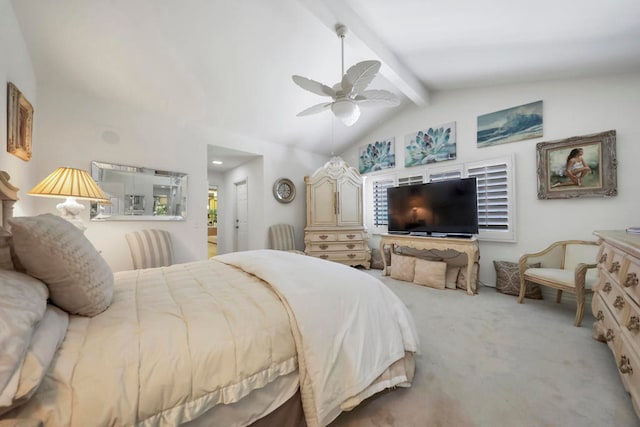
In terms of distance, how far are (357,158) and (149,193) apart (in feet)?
12.3

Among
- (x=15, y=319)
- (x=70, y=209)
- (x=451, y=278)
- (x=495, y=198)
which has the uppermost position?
(x=495, y=198)

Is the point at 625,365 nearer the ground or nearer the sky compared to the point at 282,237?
nearer the ground

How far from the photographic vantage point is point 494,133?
339 cm

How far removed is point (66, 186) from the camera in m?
2.03

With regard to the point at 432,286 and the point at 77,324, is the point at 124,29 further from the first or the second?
the point at 432,286

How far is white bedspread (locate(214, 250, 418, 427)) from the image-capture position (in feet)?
3.42

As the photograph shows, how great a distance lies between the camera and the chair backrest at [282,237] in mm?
4352

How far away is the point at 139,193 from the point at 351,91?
9.18ft

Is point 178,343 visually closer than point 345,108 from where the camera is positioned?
Yes

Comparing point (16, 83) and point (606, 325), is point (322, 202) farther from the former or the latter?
point (16, 83)

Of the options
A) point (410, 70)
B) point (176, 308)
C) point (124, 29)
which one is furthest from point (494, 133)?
point (124, 29)

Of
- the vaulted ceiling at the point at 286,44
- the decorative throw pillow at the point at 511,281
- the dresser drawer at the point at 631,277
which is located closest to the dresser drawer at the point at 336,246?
the decorative throw pillow at the point at 511,281

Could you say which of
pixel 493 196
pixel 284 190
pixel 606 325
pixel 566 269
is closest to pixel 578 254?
pixel 566 269

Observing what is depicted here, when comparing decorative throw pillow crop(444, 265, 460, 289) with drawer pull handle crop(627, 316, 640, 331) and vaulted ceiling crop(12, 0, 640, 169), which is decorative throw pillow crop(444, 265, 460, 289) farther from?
vaulted ceiling crop(12, 0, 640, 169)
